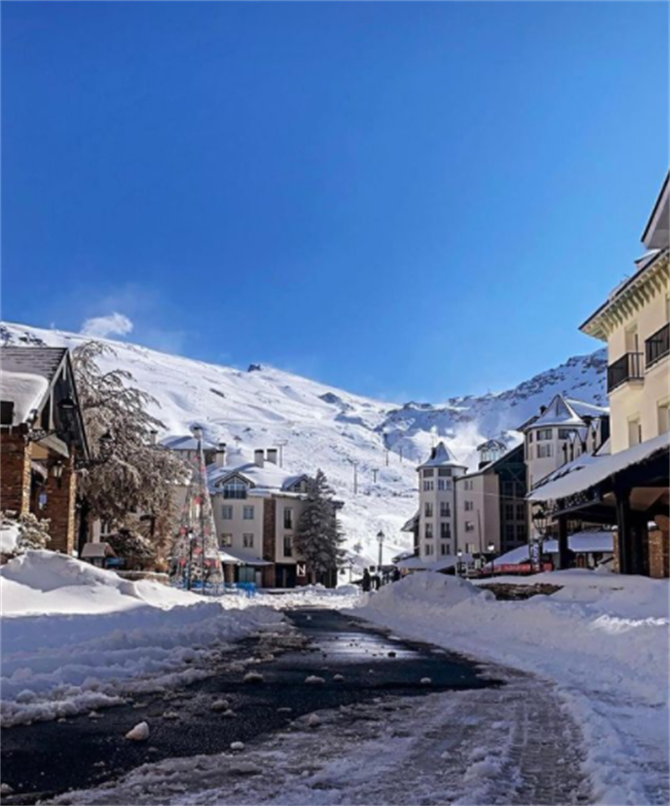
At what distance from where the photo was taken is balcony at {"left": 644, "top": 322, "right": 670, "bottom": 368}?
25.7m

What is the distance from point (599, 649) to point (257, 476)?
74325 millimetres

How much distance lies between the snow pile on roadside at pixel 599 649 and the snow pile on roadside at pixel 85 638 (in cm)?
377

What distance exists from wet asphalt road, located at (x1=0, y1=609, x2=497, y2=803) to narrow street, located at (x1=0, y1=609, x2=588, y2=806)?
0.05ft

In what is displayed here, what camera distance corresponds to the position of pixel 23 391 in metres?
20.8

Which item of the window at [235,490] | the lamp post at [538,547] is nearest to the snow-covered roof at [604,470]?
the lamp post at [538,547]

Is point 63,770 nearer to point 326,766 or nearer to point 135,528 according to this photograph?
point 326,766

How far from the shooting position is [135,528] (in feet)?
129

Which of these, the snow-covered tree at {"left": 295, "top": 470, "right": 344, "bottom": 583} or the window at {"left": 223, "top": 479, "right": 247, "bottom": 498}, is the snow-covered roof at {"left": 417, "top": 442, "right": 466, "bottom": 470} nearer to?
the snow-covered tree at {"left": 295, "top": 470, "right": 344, "bottom": 583}

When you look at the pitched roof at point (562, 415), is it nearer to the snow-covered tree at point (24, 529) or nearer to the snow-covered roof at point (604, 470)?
the snow-covered roof at point (604, 470)

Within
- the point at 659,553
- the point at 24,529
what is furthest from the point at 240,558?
the point at 24,529

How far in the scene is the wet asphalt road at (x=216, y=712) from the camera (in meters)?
4.94

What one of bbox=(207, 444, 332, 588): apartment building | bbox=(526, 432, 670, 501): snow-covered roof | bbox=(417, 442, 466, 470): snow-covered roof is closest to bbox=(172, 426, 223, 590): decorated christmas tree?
bbox=(526, 432, 670, 501): snow-covered roof

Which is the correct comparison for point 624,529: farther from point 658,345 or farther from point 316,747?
point 316,747

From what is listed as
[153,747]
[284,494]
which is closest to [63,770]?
[153,747]
